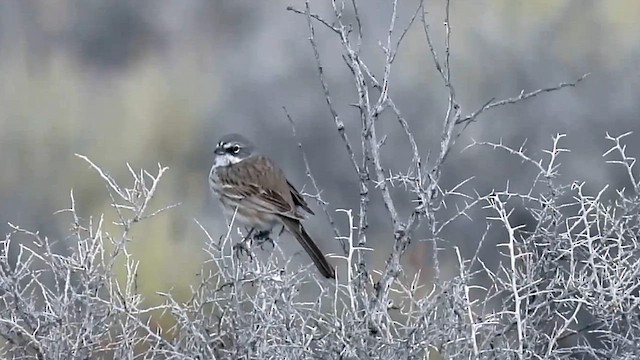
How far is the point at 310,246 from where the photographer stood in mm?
4137

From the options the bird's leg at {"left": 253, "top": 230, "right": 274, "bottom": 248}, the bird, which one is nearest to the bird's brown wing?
the bird

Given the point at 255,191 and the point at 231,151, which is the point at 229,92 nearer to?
the point at 231,151

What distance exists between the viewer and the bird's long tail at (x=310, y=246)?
407 cm

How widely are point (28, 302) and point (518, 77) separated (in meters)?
2.33

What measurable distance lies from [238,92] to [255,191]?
594 mm

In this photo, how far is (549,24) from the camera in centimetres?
469

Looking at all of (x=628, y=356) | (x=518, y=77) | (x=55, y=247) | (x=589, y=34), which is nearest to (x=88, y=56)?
(x=55, y=247)

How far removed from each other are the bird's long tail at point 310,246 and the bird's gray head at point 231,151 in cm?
36

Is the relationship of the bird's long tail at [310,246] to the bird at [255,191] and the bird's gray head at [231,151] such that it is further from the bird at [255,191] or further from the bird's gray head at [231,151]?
the bird's gray head at [231,151]

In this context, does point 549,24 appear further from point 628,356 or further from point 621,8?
point 628,356

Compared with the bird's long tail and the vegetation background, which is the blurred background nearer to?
the vegetation background

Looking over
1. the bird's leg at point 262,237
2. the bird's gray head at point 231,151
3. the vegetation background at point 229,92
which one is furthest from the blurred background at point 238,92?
the bird's leg at point 262,237

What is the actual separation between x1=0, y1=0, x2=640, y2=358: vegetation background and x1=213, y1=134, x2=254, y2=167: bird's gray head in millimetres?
218

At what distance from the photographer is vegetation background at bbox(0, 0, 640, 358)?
4.68 metres
